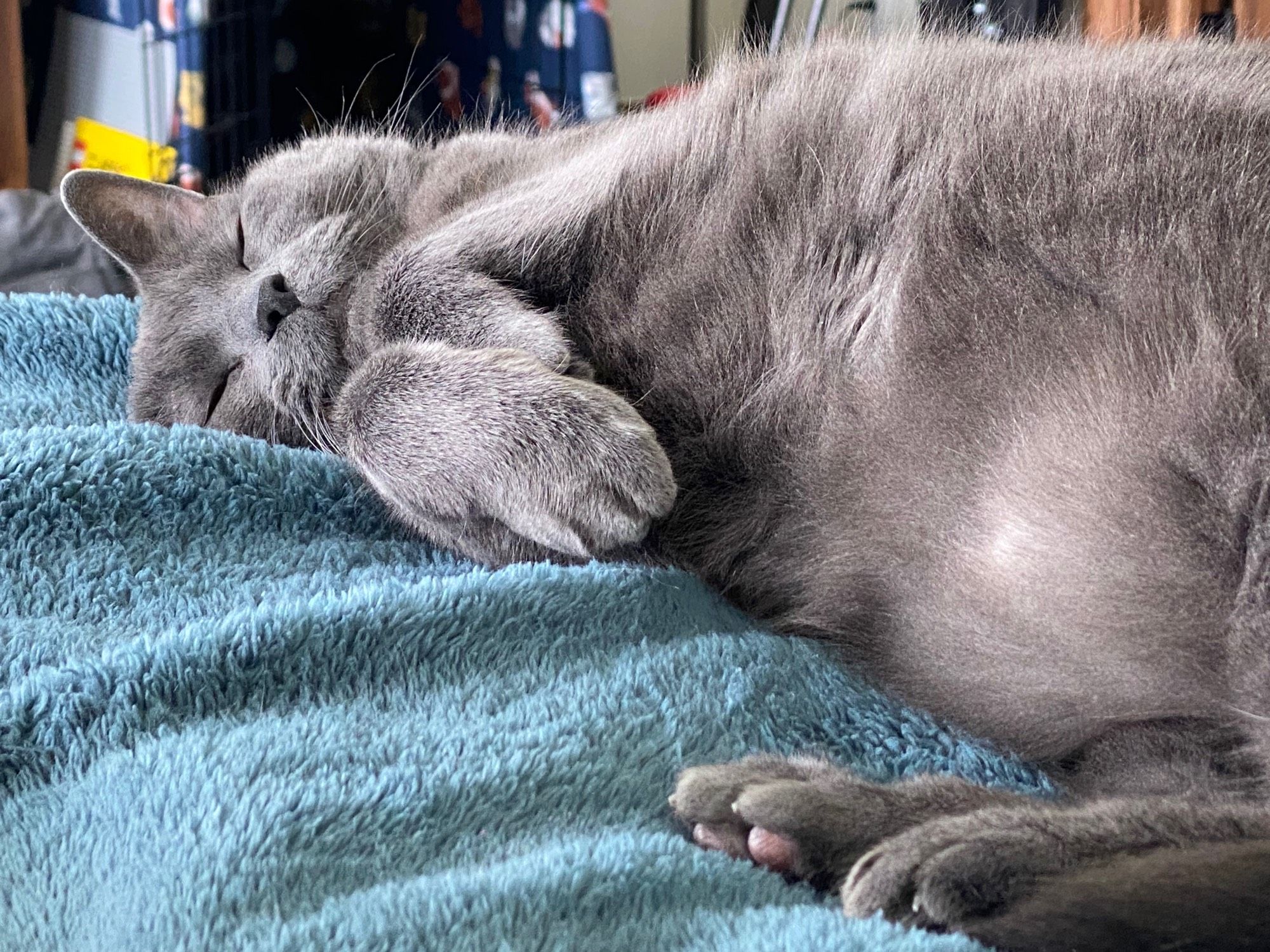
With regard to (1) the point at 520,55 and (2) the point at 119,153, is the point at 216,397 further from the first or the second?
(1) the point at 520,55

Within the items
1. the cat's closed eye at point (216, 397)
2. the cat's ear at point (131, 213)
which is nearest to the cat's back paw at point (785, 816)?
the cat's closed eye at point (216, 397)

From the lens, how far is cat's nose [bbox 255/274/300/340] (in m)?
1.29

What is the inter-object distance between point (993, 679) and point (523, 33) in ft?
8.18

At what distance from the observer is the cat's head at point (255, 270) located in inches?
50.1

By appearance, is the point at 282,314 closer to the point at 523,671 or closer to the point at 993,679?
the point at 523,671

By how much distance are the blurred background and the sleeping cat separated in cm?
99

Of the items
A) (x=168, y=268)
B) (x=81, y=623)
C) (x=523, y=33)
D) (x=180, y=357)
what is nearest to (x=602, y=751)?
(x=81, y=623)

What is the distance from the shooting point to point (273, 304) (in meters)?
1.29

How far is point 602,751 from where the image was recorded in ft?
2.69

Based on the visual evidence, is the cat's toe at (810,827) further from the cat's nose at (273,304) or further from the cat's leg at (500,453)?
the cat's nose at (273,304)

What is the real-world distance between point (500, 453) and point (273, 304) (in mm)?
430

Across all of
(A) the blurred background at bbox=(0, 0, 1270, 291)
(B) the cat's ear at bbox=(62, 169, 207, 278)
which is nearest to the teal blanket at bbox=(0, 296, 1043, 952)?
(B) the cat's ear at bbox=(62, 169, 207, 278)

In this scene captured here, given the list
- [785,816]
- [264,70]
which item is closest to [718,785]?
[785,816]

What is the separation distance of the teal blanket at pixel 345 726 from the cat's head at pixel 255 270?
0.50ft
